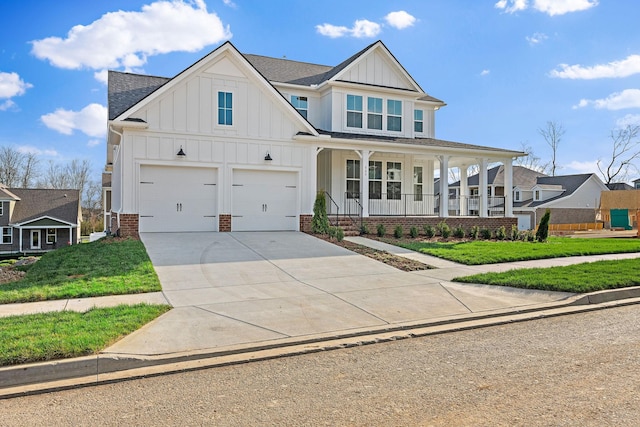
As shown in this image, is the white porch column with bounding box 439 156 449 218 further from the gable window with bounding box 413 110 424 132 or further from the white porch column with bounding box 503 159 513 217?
the gable window with bounding box 413 110 424 132

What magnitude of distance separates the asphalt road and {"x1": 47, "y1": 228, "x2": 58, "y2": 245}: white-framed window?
44551 mm

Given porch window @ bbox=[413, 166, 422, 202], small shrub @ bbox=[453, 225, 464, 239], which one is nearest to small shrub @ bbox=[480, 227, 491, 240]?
small shrub @ bbox=[453, 225, 464, 239]

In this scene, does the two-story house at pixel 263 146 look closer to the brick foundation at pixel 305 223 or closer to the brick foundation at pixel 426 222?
the brick foundation at pixel 305 223

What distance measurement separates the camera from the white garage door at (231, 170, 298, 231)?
16.8m

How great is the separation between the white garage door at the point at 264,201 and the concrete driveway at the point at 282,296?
3.39 meters

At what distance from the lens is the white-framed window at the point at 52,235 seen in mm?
43062

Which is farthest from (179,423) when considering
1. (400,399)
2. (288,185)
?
(288,185)

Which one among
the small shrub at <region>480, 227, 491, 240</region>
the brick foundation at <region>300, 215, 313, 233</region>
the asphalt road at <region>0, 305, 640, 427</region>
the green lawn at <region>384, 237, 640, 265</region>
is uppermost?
the brick foundation at <region>300, 215, 313, 233</region>

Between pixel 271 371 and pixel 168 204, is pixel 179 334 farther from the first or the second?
pixel 168 204

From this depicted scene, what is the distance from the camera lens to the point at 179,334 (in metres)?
5.97

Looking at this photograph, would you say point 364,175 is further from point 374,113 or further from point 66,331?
point 66,331

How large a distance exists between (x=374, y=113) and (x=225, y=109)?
295 inches

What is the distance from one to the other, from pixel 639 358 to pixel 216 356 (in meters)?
4.73

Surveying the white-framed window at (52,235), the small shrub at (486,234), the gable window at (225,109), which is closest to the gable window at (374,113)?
the small shrub at (486,234)
